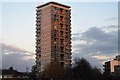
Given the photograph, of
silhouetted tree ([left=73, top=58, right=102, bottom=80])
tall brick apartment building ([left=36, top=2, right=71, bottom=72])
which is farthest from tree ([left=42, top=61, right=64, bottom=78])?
tall brick apartment building ([left=36, top=2, right=71, bottom=72])

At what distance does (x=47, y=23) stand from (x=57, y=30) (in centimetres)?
358

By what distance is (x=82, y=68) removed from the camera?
179 ft

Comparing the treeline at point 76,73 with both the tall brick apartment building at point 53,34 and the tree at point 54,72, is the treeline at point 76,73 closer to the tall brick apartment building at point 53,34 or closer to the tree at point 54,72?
the tree at point 54,72

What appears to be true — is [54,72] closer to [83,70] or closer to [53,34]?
[83,70]

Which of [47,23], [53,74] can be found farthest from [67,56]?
[53,74]

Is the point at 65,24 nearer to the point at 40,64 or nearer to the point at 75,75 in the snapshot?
the point at 40,64

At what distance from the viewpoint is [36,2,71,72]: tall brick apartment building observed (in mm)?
79225

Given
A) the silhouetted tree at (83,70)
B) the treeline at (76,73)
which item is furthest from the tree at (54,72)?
the silhouetted tree at (83,70)

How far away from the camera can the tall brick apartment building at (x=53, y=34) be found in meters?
79.2

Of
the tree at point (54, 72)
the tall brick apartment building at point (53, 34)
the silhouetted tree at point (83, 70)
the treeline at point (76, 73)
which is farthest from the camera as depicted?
the tall brick apartment building at point (53, 34)

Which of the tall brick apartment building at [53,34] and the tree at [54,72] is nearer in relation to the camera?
the tree at [54,72]

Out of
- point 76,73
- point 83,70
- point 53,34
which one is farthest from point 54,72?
point 53,34

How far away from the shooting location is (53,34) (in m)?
80.1

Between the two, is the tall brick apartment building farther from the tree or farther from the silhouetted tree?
the silhouetted tree
